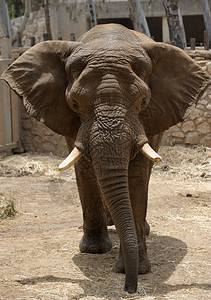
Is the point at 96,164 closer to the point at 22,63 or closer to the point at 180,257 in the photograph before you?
the point at 22,63

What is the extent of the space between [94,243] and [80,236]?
634 millimetres

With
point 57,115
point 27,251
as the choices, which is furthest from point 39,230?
point 57,115

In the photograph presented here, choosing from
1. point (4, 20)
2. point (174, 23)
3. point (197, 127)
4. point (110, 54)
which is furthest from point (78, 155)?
point (4, 20)

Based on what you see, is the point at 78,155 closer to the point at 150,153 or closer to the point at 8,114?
the point at 150,153

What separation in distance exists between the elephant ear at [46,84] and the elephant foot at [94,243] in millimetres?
1179

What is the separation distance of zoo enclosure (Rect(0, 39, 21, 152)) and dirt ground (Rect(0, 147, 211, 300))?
619mm

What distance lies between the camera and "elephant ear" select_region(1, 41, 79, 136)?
5.55 meters

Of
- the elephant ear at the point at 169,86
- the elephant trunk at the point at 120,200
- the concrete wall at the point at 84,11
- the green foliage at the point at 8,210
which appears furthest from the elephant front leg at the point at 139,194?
the concrete wall at the point at 84,11

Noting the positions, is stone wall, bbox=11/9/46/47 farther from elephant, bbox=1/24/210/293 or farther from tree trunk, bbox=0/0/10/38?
elephant, bbox=1/24/210/293

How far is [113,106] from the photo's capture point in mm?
4824

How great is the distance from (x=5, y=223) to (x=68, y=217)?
80 cm

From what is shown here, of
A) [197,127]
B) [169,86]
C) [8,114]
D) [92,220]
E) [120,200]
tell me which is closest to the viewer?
[120,200]

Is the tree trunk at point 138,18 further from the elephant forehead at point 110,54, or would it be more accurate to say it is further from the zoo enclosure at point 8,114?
the elephant forehead at point 110,54

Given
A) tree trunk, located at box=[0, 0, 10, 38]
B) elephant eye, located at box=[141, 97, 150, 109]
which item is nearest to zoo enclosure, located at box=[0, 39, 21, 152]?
elephant eye, located at box=[141, 97, 150, 109]
